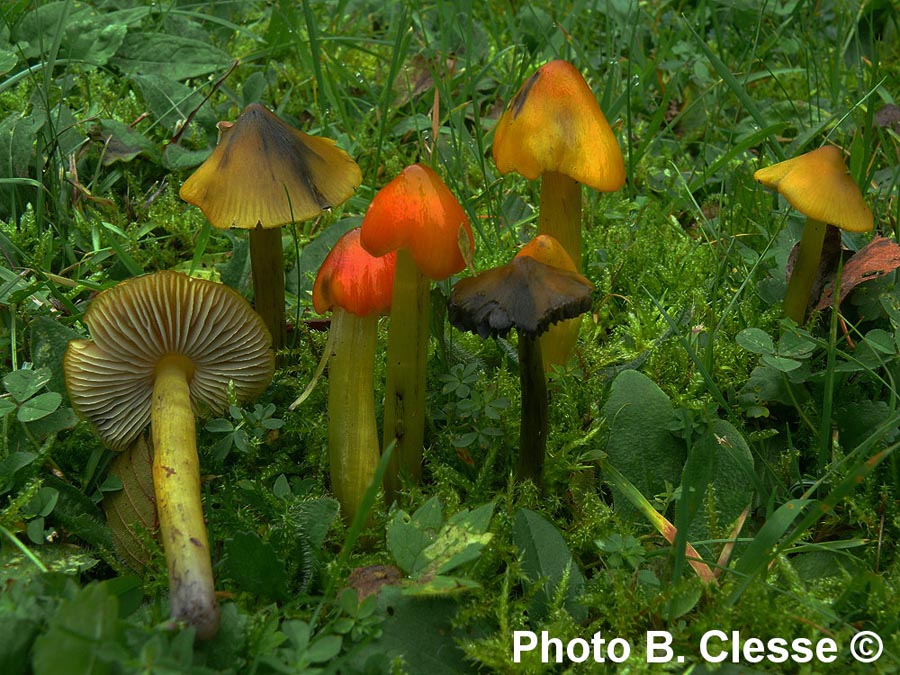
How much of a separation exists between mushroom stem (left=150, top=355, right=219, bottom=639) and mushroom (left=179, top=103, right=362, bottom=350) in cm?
38

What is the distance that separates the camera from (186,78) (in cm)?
327

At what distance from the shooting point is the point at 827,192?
6.63 feet

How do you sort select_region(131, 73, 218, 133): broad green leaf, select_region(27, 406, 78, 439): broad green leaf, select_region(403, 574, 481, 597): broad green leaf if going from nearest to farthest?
1. select_region(403, 574, 481, 597): broad green leaf
2. select_region(27, 406, 78, 439): broad green leaf
3. select_region(131, 73, 218, 133): broad green leaf

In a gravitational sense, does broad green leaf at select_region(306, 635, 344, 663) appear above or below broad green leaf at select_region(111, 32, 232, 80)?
below

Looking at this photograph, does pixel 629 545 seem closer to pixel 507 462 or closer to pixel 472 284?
pixel 507 462

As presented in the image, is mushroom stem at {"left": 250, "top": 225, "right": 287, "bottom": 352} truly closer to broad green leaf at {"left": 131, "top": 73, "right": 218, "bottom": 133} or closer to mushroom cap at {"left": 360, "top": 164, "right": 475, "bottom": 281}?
mushroom cap at {"left": 360, "top": 164, "right": 475, "bottom": 281}

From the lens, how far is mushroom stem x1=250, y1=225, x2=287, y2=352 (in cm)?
210

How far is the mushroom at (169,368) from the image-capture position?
1.72 meters

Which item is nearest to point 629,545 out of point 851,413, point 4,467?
point 851,413

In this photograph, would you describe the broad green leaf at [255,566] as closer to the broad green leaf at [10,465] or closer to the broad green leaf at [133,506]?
the broad green leaf at [133,506]

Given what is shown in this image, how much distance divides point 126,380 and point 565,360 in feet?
3.49

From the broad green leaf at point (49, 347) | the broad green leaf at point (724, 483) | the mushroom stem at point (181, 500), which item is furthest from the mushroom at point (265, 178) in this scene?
the broad green leaf at point (724, 483)

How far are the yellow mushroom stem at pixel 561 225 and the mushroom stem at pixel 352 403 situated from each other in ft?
1.52

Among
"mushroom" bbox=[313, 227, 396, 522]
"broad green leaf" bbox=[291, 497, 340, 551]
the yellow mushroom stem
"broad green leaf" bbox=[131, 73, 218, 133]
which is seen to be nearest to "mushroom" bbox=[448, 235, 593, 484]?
"mushroom" bbox=[313, 227, 396, 522]
